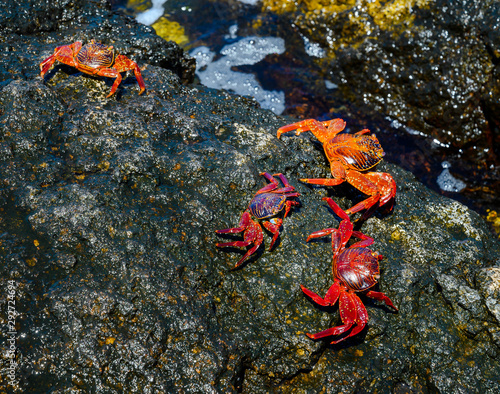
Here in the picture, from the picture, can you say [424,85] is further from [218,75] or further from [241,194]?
[241,194]

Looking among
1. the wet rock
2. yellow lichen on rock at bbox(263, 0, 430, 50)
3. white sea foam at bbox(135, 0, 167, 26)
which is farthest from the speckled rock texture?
white sea foam at bbox(135, 0, 167, 26)

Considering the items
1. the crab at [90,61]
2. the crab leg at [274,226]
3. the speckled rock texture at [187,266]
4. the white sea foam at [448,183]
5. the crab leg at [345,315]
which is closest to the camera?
the speckled rock texture at [187,266]

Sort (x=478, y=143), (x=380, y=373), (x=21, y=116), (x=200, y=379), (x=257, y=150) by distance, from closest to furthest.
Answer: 1. (x=200, y=379)
2. (x=380, y=373)
3. (x=21, y=116)
4. (x=257, y=150)
5. (x=478, y=143)

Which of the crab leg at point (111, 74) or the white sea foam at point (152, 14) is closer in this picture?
the crab leg at point (111, 74)

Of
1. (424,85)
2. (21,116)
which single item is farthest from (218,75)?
(21,116)

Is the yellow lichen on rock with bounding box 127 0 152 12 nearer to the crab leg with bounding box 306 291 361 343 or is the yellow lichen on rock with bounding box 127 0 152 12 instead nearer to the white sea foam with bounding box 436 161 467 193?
the white sea foam with bounding box 436 161 467 193

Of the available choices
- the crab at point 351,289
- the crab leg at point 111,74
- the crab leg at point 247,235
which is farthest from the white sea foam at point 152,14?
the crab at point 351,289

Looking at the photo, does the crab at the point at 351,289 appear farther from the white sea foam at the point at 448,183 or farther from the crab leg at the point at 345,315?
the white sea foam at the point at 448,183
